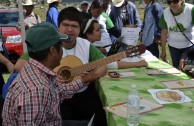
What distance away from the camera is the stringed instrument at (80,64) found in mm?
2676

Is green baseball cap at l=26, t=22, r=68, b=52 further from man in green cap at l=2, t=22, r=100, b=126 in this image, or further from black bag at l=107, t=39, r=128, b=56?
black bag at l=107, t=39, r=128, b=56

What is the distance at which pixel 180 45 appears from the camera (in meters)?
4.04

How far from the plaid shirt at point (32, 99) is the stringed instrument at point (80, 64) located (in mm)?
882

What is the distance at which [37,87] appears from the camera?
1.57 metres

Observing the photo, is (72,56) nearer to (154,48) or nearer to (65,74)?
(65,74)

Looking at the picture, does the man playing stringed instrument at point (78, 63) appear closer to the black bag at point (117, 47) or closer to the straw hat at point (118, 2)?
the black bag at point (117, 47)

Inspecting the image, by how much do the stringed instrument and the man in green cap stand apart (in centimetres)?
86

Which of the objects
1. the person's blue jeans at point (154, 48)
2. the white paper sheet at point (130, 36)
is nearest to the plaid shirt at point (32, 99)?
the white paper sheet at point (130, 36)

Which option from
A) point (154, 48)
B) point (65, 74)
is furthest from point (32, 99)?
point (154, 48)

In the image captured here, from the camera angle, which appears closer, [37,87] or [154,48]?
[37,87]

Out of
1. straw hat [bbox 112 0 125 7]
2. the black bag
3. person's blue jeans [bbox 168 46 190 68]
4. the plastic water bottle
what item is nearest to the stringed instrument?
the black bag

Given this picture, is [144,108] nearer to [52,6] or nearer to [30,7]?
[52,6]

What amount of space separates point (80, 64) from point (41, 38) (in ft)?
3.45

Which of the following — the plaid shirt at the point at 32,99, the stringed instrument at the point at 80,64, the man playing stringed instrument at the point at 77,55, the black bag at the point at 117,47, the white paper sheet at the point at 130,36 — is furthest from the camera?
the white paper sheet at the point at 130,36
